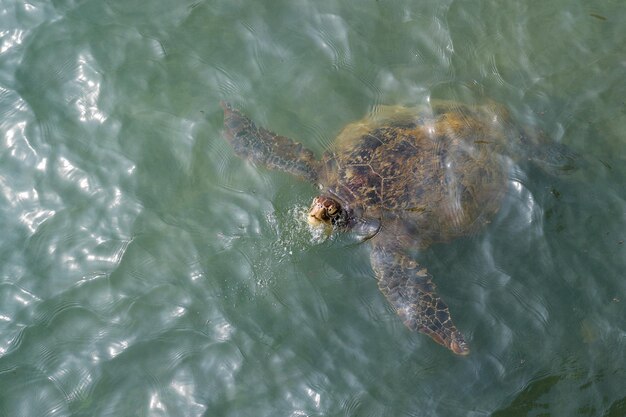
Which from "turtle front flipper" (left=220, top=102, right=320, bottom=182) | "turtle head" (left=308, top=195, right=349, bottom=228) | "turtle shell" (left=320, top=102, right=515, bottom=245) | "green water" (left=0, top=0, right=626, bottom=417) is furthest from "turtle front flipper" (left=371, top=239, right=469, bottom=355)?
"turtle front flipper" (left=220, top=102, right=320, bottom=182)

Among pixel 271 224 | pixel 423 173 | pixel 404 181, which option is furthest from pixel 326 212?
pixel 423 173

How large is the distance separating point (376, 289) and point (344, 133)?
6.06ft

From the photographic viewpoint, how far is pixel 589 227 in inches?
234

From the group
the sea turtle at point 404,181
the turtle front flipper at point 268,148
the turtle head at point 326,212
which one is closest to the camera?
the turtle head at point 326,212

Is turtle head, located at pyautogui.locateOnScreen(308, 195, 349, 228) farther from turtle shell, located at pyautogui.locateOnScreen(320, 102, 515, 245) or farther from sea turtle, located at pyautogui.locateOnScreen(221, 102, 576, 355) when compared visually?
turtle shell, located at pyautogui.locateOnScreen(320, 102, 515, 245)

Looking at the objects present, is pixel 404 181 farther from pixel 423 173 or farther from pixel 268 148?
pixel 268 148

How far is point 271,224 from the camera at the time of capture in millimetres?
5750

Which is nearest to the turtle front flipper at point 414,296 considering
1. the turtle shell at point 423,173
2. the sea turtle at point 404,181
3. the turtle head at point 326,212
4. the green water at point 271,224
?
the sea turtle at point 404,181

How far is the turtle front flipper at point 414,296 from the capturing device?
208 inches

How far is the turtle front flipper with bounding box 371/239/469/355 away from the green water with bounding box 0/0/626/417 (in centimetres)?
14

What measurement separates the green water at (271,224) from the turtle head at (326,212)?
0.27 metres

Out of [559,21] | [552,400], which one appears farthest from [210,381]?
[559,21]

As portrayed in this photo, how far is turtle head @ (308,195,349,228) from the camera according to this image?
212 inches

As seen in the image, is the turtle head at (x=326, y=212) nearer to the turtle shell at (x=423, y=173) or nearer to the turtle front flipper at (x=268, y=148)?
the turtle shell at (x=423, y=173)
